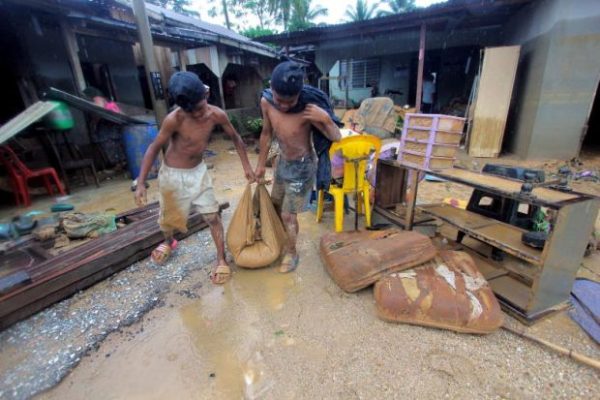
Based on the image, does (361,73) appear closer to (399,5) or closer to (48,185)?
(399,5)

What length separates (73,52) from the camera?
19.4ft

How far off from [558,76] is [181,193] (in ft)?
23.7

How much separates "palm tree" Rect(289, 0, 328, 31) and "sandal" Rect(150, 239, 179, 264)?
790 inches

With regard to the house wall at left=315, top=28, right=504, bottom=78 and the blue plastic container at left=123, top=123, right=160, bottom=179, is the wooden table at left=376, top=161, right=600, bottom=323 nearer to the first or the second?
the blue plastic container at left=123, top=123, right=160, bottom=179

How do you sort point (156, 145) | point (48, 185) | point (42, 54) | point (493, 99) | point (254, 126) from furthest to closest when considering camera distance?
point (254, 126) → point (493, 99) → point (42, 54) → point (48, 185) → point (156, 145)

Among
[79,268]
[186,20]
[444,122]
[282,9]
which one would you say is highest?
[282,9]

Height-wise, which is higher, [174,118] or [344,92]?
[344,92]

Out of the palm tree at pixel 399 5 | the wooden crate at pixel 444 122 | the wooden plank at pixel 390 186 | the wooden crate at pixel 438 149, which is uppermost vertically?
the palm tree at pixel 399 5

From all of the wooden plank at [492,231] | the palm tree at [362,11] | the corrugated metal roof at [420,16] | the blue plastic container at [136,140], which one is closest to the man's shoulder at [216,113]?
the wooden plank at [492,231]

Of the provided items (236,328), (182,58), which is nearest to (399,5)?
(182,58)

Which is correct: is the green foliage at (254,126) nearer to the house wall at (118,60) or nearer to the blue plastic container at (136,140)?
the house wall at (118,60)

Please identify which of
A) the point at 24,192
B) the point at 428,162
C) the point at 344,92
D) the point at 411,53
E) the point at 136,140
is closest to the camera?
the point at 428,162

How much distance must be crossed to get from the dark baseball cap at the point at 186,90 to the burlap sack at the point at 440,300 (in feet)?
6.30

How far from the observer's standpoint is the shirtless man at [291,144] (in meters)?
2.26
